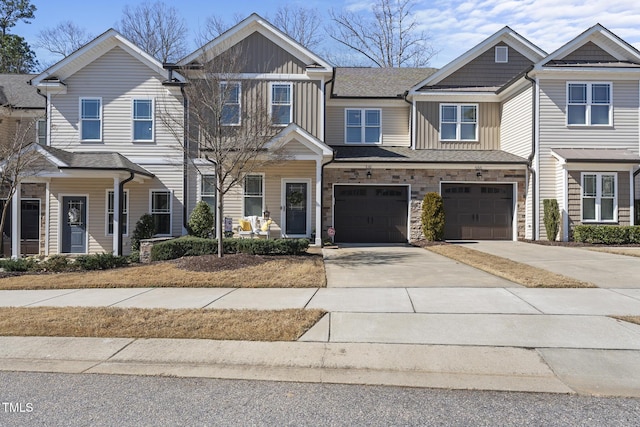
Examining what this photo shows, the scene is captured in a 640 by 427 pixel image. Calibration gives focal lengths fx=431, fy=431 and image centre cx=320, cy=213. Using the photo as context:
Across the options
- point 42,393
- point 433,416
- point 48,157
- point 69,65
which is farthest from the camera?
point 69,65

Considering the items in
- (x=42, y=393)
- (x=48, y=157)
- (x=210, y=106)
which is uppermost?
(x=210, y=106)

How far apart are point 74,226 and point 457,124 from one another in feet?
52.9

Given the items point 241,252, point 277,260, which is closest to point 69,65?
point 241,252

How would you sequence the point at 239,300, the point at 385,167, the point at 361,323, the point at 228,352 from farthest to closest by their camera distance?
the point at 385,167 → the point at 239,300 → the point at 361,323 → the point at 228,352

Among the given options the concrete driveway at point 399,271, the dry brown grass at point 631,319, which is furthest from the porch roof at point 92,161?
the dry brown grass at point 631,319

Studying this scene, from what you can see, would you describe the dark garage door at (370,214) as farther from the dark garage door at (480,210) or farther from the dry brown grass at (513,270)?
the dry brown grass at (513,270)

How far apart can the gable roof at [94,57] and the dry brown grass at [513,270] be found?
11754 mm

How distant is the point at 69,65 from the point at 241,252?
1038 centimetres

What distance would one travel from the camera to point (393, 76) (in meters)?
22.0

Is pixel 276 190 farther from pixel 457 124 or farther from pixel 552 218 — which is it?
pixel 552 218

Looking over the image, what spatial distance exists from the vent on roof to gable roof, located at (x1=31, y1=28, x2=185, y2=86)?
1359 cm

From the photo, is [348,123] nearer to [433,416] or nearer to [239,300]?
[239,300]

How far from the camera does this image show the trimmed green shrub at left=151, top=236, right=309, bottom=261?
12438mm

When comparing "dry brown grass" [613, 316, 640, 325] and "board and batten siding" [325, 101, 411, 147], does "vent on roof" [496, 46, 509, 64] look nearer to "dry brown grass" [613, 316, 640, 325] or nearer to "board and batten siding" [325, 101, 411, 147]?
"board and batten siding" [325, 101, 411, 147]
